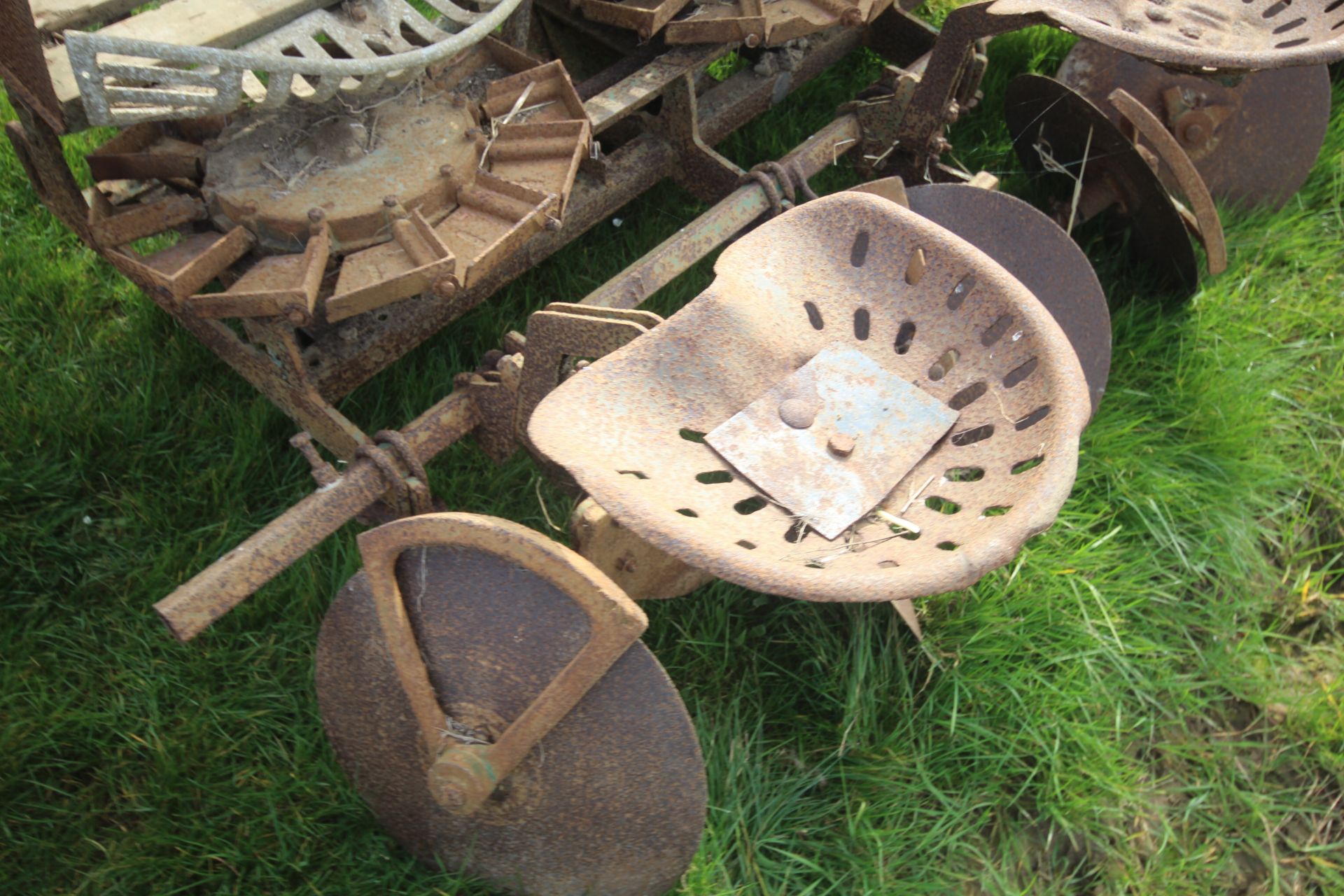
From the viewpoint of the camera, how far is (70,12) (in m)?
2.17

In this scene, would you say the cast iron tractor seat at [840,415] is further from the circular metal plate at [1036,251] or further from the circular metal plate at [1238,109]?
the circular metal plate at [1238,109]

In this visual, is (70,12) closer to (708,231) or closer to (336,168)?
(336,168)

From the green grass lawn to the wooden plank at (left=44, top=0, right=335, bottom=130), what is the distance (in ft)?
3.18

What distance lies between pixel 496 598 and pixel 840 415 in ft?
2.37

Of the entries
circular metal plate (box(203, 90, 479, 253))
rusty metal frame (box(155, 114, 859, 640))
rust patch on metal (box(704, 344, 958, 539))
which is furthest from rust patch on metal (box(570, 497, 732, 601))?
circular metal plate (box(203, 90, 479, 253))

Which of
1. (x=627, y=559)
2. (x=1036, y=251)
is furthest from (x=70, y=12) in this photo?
(x=1036, y=251)

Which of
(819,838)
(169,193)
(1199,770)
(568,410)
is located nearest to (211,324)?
(169,193)

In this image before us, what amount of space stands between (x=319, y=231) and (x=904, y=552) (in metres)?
1.34

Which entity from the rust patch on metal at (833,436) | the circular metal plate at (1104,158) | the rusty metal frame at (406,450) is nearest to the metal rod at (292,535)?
the rusty metal frame at (406,450)

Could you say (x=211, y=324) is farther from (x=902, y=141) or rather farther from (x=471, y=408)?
(x=902, y=141)

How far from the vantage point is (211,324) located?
2434mm

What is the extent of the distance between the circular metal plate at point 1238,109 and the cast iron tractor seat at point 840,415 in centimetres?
173

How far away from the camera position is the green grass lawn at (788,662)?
2299mm

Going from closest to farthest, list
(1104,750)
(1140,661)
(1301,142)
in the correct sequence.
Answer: (1104,750)
(1140,661)
(1301,142)
